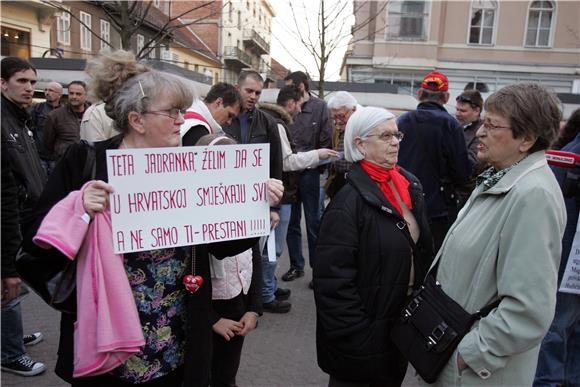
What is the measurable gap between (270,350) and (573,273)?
7.71 feet

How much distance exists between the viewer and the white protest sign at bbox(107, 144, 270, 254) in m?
1.71

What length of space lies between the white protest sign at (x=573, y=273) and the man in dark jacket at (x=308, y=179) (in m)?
3.02

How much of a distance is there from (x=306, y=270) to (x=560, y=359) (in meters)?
3.44

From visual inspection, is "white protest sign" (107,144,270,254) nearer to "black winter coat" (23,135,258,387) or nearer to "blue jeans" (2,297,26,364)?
"black winter coat" (23,135,258,387)

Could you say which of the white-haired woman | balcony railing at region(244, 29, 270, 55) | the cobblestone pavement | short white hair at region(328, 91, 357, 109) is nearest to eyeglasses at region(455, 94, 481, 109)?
short white hair at region(328, 91, 357, 109)

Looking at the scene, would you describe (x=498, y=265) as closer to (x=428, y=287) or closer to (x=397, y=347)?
A: (x=428, y=287)

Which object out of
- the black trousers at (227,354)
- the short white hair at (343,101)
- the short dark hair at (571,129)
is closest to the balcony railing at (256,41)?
the short white hair at (343,101)

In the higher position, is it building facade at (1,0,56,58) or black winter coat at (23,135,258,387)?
building facade at (1,0,56,58)

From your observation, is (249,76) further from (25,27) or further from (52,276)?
(25,27)

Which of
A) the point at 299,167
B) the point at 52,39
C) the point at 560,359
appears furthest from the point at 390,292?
the point at 52,39

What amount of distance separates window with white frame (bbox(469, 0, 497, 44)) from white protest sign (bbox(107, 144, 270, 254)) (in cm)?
2523

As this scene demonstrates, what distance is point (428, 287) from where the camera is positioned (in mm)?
2096

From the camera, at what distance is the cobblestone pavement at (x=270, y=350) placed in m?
3.46

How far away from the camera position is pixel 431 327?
6.56 feet
